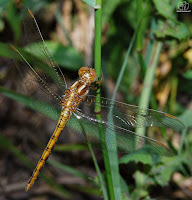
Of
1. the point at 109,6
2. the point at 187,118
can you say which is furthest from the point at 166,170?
the point at 109,6

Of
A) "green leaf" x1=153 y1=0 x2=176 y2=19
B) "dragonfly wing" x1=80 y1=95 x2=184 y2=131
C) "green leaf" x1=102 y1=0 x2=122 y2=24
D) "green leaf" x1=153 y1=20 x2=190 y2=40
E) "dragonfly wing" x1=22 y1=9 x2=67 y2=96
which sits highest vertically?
"green leaf" x1=102 y1=0 x2=122 y2=24

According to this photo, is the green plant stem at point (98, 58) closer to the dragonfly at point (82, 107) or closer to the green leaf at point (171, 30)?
the dragonfly at point (82, 107)

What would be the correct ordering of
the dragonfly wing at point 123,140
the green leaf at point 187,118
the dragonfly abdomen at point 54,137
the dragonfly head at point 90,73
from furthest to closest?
the green leaf at point 187,118
the dragonfly abdomen at point 54,137
the dragonfly head at point 90,73
the dragonfly wing at point 123,140

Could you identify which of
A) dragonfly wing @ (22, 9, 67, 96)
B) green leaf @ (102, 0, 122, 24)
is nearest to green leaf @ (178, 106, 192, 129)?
dragonfly wing @ (22, 9, 67, 96)

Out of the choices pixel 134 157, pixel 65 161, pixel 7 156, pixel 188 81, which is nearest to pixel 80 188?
pixel 65 161

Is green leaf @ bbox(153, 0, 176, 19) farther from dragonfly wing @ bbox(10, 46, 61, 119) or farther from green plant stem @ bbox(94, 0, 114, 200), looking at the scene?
dragonfly wing @ bbox(10, 46, 61, 119)

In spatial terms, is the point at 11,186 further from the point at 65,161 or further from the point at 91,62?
the point at 91,62

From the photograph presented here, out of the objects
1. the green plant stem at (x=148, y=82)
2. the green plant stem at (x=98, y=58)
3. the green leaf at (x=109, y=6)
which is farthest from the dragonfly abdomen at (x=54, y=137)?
the green leaf at (x=109, y=6)
